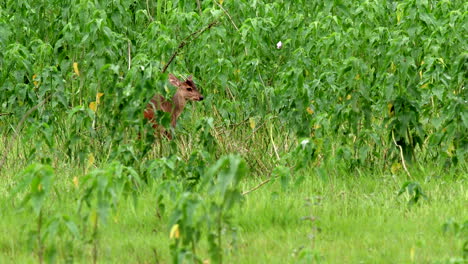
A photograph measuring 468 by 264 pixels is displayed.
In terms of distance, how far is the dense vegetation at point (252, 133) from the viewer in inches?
191

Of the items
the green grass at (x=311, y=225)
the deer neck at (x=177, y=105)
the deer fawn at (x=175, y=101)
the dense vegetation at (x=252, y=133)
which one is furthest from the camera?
the deer neck at (x=177, y=105)

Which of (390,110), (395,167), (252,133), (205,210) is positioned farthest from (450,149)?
(205,210)

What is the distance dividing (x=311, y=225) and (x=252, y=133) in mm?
2049

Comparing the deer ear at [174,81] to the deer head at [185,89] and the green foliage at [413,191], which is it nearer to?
the deer head at [185,89]

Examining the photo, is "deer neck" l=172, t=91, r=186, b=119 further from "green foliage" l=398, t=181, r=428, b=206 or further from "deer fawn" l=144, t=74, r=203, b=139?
"green foliage" l=398, t=181, r=428, b=206

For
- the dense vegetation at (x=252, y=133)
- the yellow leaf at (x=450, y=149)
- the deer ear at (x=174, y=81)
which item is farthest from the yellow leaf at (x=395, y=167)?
the deer ear at (x=174, y=81)

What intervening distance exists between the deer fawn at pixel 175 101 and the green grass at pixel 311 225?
54cm

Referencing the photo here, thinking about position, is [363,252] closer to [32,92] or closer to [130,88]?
[130,88]

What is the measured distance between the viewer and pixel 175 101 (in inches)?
258

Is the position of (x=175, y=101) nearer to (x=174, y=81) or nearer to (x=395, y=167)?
(x=174, y=81)

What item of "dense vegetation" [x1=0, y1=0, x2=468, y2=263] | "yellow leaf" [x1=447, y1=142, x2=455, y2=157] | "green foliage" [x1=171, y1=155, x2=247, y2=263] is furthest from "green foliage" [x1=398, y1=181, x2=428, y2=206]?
"green foliage" [x1=171, y1=155, x2=247, y2=263]

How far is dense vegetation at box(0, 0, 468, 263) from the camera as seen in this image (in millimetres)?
4859

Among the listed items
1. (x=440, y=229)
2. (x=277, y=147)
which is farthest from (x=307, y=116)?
(x=440, y=229)

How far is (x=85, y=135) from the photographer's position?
280 inches
